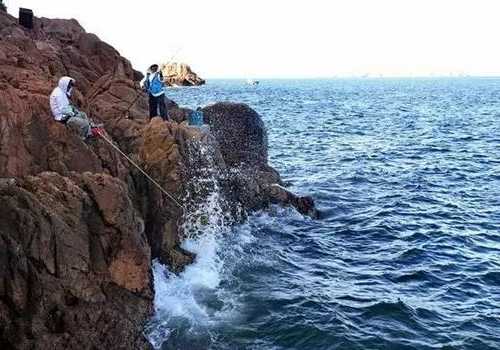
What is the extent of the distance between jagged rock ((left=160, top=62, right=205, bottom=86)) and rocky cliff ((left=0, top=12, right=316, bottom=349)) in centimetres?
15177

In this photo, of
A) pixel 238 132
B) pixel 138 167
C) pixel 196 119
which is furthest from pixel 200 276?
pixel 238 132

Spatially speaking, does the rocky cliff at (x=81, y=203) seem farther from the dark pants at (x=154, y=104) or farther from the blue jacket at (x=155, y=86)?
the blue jacket at (x=155, y=86)

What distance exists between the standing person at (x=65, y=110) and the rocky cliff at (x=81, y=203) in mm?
286

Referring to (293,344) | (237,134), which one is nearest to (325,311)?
(293,344)

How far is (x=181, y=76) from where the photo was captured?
Result: 172250 mm

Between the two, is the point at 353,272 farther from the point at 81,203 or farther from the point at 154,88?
the point at 154,88

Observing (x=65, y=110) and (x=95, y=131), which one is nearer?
(x=65, y=110)

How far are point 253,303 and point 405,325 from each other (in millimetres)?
3742

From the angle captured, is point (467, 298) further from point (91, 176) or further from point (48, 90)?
point (48, 90)


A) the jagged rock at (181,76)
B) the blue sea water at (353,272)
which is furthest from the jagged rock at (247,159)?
the jagged rock at (181,76)

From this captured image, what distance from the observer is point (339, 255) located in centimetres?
1747

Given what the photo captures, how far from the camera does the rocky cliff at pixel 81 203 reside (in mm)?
9438

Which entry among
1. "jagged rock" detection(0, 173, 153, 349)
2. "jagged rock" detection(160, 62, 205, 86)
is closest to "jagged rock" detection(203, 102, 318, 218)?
"jagged rock" detection(0, 173, 153, 349)

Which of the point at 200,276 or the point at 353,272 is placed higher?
the point at 200,276
